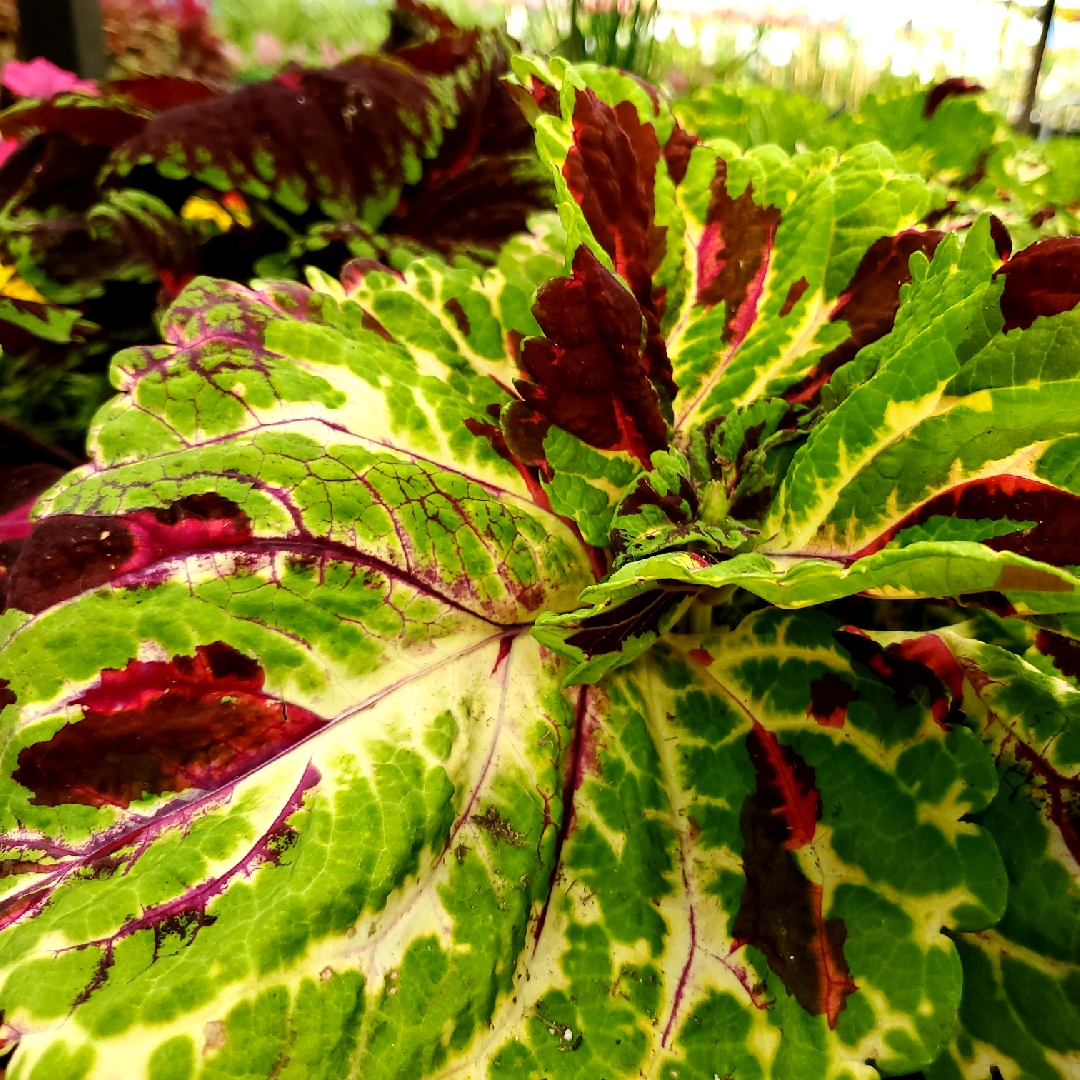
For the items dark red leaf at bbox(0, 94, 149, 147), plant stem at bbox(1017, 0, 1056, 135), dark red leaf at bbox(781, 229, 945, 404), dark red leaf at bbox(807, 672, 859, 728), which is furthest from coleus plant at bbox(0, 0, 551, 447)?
plant stem at bbox(1017, 0, 1056, 135)

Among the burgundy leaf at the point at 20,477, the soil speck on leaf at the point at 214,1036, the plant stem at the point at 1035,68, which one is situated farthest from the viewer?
the plant stem at the point at 1035,68

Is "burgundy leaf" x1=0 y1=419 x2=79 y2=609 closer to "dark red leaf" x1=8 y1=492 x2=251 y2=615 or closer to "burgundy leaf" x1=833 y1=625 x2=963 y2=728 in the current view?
"dark red leaf" x1=8 y1=492 x2=251 y2=615

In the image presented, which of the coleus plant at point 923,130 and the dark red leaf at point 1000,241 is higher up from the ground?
the dark red leaf at point 1000,241

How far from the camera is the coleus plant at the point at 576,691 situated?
342mm

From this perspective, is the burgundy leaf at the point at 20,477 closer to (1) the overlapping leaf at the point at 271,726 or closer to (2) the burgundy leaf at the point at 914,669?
(1) the overlapping leaf at the point at 271,726

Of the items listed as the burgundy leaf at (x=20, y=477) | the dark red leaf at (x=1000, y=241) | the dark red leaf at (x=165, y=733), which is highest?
the dark red leaf at (x=1000, y=241)

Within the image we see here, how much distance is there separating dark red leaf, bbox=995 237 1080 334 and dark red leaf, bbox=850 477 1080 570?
0.06 metres

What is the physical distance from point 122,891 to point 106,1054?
0.18 ft

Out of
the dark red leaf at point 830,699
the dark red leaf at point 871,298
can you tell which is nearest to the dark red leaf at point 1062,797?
the dark red leaf at point 830,699

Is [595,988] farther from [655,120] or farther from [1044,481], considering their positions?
[655,120]

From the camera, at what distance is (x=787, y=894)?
416 mm

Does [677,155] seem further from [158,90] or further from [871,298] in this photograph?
[158,90]

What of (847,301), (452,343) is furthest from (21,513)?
(847,301)

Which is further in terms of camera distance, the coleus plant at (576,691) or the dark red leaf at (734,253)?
the dark red leaf at (734,253)
